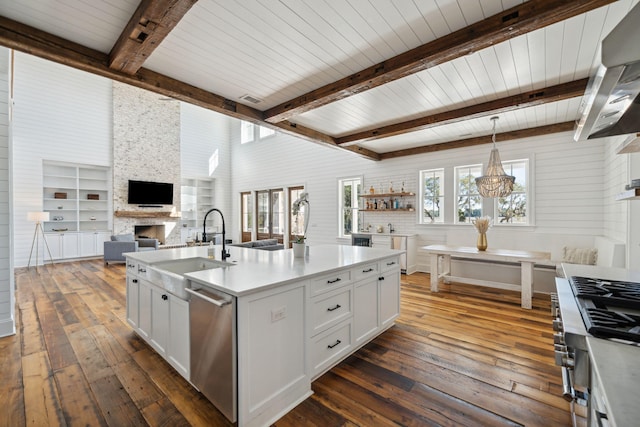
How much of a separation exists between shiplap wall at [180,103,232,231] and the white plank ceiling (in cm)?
745

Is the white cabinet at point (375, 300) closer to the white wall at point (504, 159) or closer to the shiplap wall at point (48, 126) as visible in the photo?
the white wall at point (504, 159)

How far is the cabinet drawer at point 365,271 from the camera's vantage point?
2.64 meters

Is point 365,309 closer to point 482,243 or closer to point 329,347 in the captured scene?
point 329,347

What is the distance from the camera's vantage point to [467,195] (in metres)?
5.79

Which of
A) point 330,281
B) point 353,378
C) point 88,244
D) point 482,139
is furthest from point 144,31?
point 88,244

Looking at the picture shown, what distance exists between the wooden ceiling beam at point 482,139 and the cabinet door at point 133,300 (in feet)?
18.6

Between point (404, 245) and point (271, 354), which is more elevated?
point (404, 245)

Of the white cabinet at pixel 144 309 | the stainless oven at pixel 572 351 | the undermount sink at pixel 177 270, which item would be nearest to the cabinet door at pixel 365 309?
the undermount sink at pixel 177 270

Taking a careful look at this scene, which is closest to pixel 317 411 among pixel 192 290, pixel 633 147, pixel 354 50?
pixel 192 290

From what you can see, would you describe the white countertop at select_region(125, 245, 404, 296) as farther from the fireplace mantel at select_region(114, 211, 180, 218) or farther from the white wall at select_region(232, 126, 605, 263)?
the fireplace mantel at select_region(114, 211, 180, 218)

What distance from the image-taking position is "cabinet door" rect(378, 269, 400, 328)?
10.1 ft


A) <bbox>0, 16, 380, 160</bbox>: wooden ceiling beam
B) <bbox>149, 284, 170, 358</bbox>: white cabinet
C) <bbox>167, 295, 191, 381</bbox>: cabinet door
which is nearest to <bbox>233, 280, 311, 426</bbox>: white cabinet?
<bbox>167, 295, 191, 381</bbox>: cabinet door

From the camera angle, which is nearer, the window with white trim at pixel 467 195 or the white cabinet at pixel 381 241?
the window with white trim at pixel 467 195

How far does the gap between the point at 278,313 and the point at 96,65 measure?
9.04ft
